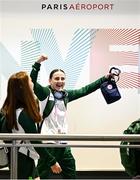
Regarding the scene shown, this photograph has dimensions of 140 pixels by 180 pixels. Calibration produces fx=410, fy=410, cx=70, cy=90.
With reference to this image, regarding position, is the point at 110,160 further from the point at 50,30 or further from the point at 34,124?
the point at 34,124

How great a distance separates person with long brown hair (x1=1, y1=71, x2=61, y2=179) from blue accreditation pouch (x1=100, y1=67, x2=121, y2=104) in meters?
2.63

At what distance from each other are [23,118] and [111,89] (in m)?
2.81

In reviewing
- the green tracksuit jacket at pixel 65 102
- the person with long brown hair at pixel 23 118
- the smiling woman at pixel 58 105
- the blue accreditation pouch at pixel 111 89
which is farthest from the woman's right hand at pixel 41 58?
the person with long brown hair at pixel 23 118

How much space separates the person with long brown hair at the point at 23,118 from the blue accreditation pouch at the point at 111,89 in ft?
8.64

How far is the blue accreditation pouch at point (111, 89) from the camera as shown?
231 inches

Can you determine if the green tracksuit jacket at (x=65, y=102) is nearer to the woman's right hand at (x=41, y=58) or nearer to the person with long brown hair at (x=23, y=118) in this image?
the woman's right hand at (x=41, y=58)

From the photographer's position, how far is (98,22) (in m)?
5.89

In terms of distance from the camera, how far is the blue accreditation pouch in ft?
19.2

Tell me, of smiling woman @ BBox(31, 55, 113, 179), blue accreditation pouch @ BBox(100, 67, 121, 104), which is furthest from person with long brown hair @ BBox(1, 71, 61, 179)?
blue accreditation pouch @ BBox(100, 67, 121, 104)

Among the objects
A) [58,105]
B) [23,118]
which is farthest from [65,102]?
[23,118]

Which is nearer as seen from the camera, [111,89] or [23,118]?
[23,118]

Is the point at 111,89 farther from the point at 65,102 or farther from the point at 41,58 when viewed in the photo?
the point at 41,58

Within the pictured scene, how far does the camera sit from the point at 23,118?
322cm

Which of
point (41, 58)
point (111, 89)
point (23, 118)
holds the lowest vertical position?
point (23, 118)
